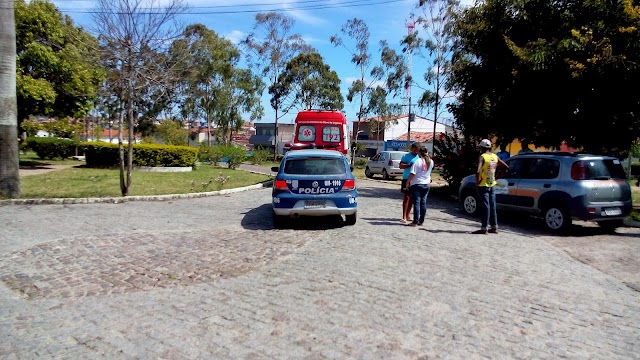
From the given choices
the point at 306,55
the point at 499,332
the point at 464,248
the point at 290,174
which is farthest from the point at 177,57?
the point at 306,55

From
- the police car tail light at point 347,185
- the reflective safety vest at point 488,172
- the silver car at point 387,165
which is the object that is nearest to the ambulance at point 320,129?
the police car tail light at point 347,185

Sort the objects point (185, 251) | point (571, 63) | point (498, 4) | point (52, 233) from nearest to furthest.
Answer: point (185, 251) < point (52, 233) < point (571, 63) < point (498, 4)

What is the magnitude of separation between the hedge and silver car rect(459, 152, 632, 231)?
1613 centimetres

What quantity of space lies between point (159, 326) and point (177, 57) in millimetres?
10779

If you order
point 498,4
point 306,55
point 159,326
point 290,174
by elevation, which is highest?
point 306,55

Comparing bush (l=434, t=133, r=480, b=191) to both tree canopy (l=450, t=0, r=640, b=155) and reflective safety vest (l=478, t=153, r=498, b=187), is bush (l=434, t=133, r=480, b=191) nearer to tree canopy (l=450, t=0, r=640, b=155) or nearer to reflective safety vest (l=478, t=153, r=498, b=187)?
tree canopy (l=450, t=0, r=640, b=155)

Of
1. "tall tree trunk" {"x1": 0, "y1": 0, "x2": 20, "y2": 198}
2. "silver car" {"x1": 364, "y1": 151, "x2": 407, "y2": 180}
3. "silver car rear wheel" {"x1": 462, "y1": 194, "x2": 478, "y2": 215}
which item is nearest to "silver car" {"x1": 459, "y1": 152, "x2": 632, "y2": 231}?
"silver car rear wheel" {"x1": 462, "y1": 194, "x2": 478, "y2": 215}

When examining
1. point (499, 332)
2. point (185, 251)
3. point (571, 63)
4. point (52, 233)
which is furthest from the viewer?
point (571, 63)

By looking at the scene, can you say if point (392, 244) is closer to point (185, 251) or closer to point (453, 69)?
point (185, 251)

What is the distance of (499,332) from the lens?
4.07 meters

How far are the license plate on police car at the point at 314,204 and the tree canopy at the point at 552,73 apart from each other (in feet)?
22.3

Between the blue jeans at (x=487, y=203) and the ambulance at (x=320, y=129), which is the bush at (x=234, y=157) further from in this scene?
the blue jeans at (x=487, y=203)

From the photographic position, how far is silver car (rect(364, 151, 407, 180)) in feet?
76.8

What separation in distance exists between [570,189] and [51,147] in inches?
1084
